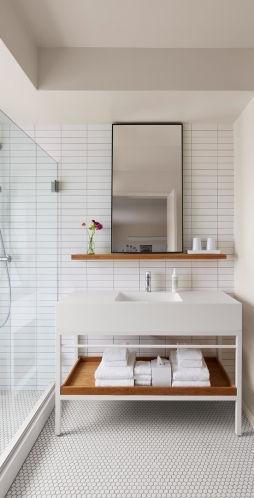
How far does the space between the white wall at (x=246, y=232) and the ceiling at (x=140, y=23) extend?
507mm

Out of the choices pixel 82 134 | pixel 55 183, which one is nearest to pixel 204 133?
pixel 82 134

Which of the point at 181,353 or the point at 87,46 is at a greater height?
the point at 87,46

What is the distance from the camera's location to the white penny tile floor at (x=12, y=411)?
1.78 metres

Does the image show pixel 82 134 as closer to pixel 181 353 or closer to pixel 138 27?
pixel 138 27

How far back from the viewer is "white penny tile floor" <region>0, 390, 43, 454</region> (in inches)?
70.1

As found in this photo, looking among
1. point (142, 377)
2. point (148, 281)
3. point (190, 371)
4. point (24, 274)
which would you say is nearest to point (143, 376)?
point (142, 377)

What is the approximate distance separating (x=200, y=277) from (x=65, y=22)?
1929 mm

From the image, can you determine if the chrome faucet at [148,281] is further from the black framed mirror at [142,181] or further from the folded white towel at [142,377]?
the folded white towel at [142,377]

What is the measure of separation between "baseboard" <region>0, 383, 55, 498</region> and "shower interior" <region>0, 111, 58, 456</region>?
3 cm

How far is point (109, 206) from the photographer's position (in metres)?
2.90

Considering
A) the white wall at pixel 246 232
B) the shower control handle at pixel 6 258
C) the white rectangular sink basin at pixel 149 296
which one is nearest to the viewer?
the shower control handle at pixel 6 258

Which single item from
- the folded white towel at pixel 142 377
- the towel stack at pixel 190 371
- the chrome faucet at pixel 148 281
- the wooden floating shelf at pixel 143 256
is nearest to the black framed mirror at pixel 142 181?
the wooden floating shelf at pixel 143 256

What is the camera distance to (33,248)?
2.32m

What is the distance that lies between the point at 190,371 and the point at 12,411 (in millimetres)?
1057
